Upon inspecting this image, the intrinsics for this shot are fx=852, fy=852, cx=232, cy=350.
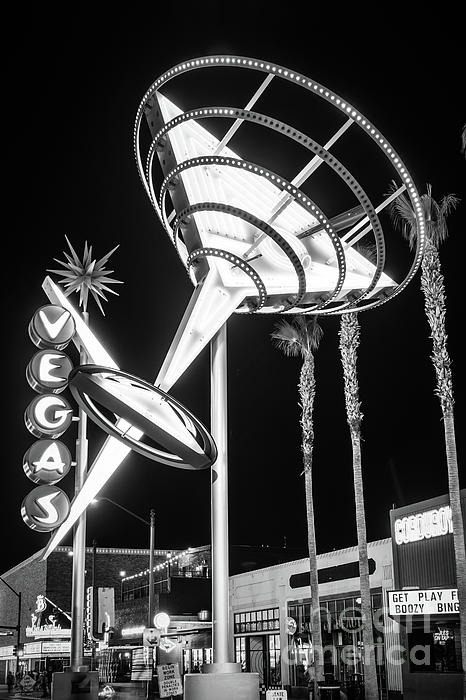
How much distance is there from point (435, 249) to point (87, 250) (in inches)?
465

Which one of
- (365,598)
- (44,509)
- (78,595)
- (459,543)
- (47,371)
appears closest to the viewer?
(44,509)

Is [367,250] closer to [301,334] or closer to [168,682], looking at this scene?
[301,334]

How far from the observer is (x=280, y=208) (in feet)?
44.7

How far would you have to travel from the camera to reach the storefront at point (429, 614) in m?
27.6

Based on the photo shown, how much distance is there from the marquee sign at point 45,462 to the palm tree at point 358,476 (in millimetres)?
13844

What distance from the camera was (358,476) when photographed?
33.8m

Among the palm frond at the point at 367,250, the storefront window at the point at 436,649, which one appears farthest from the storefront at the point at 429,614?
the palm frond at the point at 367,250

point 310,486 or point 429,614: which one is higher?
point 310,486

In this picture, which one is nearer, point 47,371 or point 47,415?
point 47,415

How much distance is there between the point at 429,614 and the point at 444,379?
778 centimetres

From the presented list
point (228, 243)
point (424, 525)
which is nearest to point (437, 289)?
point (424, 525)

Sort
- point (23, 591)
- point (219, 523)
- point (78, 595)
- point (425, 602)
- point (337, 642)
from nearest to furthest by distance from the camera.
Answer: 1. point (219, 523)
2. point (78, 595)
3. point (425, 602)
4. point (337, 642)
5. point (23, 591)

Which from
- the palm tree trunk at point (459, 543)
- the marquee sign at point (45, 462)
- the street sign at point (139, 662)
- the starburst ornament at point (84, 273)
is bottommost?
the street sign at point (139, 662)

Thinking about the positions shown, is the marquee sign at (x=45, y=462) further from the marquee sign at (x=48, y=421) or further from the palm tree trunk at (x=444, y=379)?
the palm tree trunk at (x=444, y=379)
